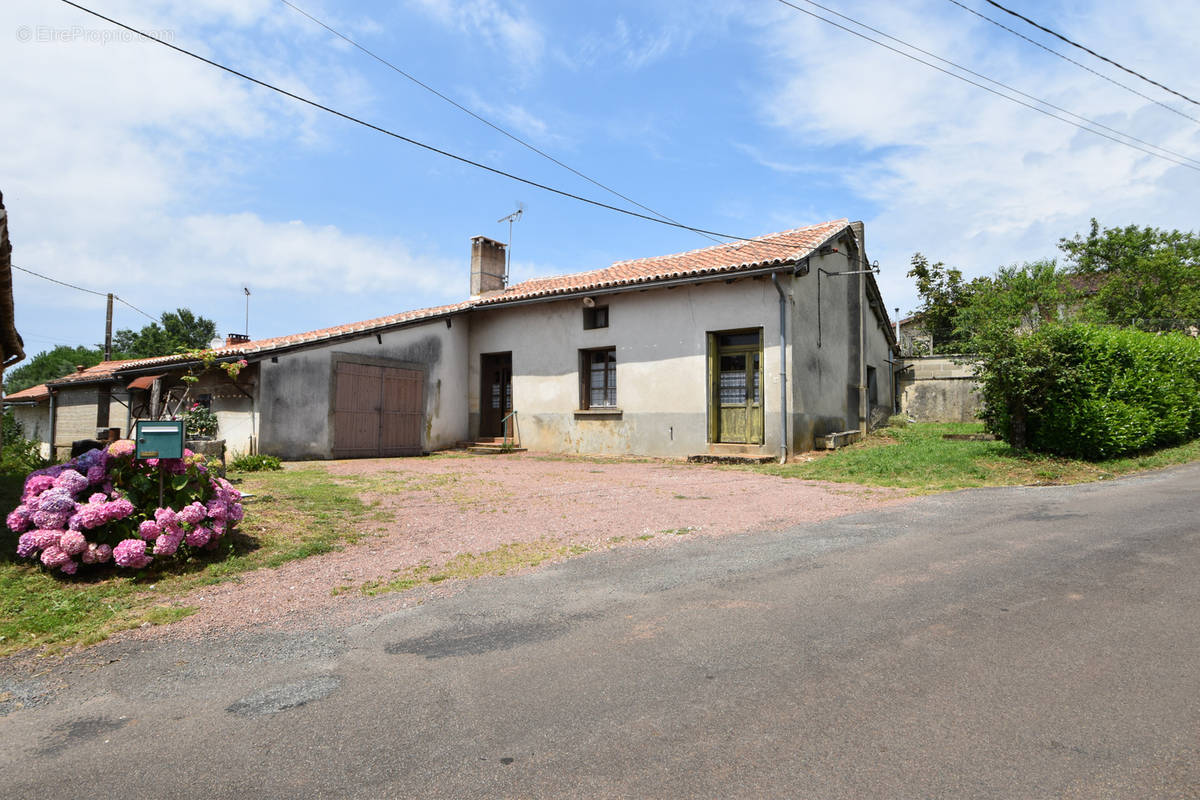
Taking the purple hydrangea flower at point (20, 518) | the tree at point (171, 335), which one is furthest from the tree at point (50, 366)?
the purple hydrangea flower at point (20, 518)

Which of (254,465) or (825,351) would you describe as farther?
(825,351)

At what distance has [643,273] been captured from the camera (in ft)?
54.0

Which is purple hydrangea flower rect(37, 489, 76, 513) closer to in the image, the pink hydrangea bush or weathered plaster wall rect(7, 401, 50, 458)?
the pink hydrangea bush

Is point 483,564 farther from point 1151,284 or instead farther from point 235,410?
point 1151,284

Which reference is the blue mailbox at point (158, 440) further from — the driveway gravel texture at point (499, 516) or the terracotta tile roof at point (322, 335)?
the terracotta tile roof at point (322, 335)

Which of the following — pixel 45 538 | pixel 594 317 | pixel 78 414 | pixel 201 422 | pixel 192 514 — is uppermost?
pixel 594 317

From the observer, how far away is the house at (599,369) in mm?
14672

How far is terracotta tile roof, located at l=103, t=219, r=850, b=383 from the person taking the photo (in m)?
14.5

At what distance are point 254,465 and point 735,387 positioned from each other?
31.9 feet

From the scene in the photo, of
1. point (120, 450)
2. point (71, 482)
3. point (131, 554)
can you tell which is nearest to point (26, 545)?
point (71, 482)

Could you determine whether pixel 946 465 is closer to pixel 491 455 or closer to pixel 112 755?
pixel 491 455

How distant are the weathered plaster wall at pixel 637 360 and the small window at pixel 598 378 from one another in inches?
7.8

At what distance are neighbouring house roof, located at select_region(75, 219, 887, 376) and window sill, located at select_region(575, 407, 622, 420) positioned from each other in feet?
9.32

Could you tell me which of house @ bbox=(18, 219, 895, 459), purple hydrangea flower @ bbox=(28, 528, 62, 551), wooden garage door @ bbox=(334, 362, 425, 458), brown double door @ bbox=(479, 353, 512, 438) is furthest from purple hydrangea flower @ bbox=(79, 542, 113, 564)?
brown double door @ bbox=(479, 353, 512, 438)
